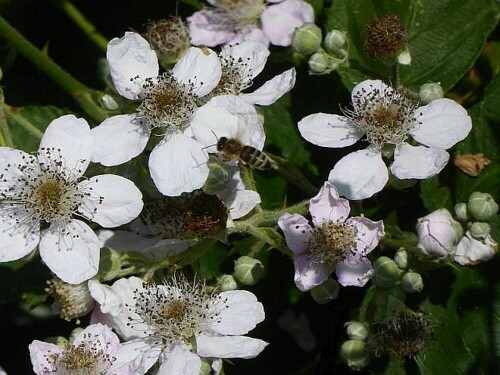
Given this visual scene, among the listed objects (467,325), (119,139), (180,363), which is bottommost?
(467,325)

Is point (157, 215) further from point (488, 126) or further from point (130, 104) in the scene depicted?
point (488, 126)

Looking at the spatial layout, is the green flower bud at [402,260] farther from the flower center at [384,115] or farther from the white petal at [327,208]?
the flower center at [384,115]

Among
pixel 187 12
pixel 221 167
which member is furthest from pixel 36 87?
pixel 221 167

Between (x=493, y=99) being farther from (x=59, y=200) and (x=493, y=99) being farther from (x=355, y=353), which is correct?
(x=59, y=200)

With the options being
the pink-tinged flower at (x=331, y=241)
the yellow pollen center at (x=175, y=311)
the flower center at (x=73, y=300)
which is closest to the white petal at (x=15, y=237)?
the flower center at (x=73, y=300)

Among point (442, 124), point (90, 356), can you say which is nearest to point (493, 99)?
point (442, 124)

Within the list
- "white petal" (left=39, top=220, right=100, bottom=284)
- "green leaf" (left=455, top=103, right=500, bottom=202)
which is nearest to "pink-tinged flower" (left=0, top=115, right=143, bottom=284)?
"white petal" (left=39, top=220, right=100, bottom=284)

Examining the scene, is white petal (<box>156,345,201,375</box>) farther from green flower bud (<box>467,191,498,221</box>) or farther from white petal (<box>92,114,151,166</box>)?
green flower bud (<box>467,191,498,221</box>)
